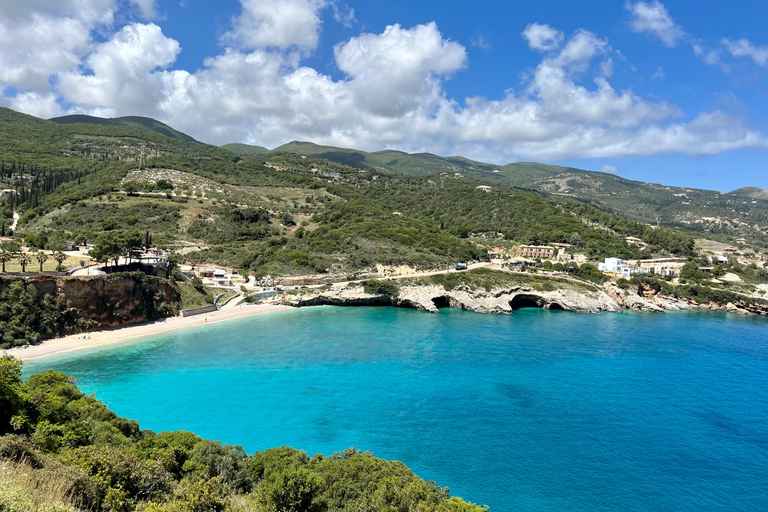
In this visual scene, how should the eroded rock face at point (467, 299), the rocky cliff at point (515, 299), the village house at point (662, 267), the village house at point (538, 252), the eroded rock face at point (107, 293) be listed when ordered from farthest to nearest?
1. the village house at point (538, 252)
2. the village house at point (662, 267)
3. the rocky cliff at point (515, 299)
4. the eroded rock face at point (467, 299)
5. the eroded rock face at point (107, 293)

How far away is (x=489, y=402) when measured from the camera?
22719mm

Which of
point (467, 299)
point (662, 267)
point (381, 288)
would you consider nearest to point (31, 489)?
point (381, 288)

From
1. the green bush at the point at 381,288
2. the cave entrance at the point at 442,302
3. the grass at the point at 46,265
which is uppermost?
the grass at the point at 46,265

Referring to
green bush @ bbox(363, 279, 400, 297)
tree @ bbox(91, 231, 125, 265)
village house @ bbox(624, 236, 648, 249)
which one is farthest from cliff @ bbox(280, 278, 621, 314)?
village house @ bbox(624, 236, 648, 249)

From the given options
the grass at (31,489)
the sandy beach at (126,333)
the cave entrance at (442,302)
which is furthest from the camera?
the cave entrance at (442,302)

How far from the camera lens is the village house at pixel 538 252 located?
228 feet

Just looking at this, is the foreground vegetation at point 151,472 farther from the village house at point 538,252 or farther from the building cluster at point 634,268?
the village house at point 538,252

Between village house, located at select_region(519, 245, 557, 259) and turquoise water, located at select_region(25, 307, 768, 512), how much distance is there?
31.6m

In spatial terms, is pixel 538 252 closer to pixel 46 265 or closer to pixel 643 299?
pixel 643 299

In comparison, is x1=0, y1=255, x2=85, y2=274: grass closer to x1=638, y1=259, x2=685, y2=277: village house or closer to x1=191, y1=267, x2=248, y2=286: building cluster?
x1=191, y1=267, x2=248, y2=286: building cluster

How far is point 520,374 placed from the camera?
90.0 feet

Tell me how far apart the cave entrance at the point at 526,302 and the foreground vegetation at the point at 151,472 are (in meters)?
43.3

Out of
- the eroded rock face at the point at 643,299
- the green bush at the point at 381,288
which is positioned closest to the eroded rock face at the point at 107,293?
the green bush at the point at 381,288

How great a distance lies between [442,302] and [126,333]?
3358 cm
